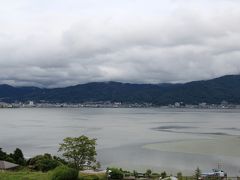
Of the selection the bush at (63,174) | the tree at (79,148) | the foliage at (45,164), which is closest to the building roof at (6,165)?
the foliage at (45,164)

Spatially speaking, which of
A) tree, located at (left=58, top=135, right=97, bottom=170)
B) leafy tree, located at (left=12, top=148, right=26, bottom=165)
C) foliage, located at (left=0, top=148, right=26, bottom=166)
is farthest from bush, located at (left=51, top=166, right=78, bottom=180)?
leafy tree, located at (left=12, top=148, right=26, bottom=165)

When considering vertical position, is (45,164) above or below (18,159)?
above

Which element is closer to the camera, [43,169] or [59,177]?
[59,177]

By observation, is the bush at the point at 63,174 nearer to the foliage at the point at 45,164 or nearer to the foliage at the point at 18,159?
the foliage at the point at 45,164

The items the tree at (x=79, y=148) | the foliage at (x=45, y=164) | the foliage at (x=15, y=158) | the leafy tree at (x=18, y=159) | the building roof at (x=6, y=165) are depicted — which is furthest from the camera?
the leafy tree at (x=18, y=159)

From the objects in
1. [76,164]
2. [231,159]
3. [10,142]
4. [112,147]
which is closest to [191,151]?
[231,159]

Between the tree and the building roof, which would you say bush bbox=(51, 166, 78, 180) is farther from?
the building roof

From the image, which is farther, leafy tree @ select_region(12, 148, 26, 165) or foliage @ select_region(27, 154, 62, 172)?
leafy tree @ select_region(12, 148, 26, 165)

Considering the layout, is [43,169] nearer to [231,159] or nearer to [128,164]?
[128,164]

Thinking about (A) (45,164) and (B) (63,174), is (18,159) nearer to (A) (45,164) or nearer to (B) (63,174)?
(A) (45,164)

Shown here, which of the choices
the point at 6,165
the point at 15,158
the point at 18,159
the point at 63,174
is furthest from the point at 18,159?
the point at 63,174

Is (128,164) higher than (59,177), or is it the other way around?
(59,177)

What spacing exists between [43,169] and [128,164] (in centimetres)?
1601

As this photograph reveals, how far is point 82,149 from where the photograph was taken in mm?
33812
